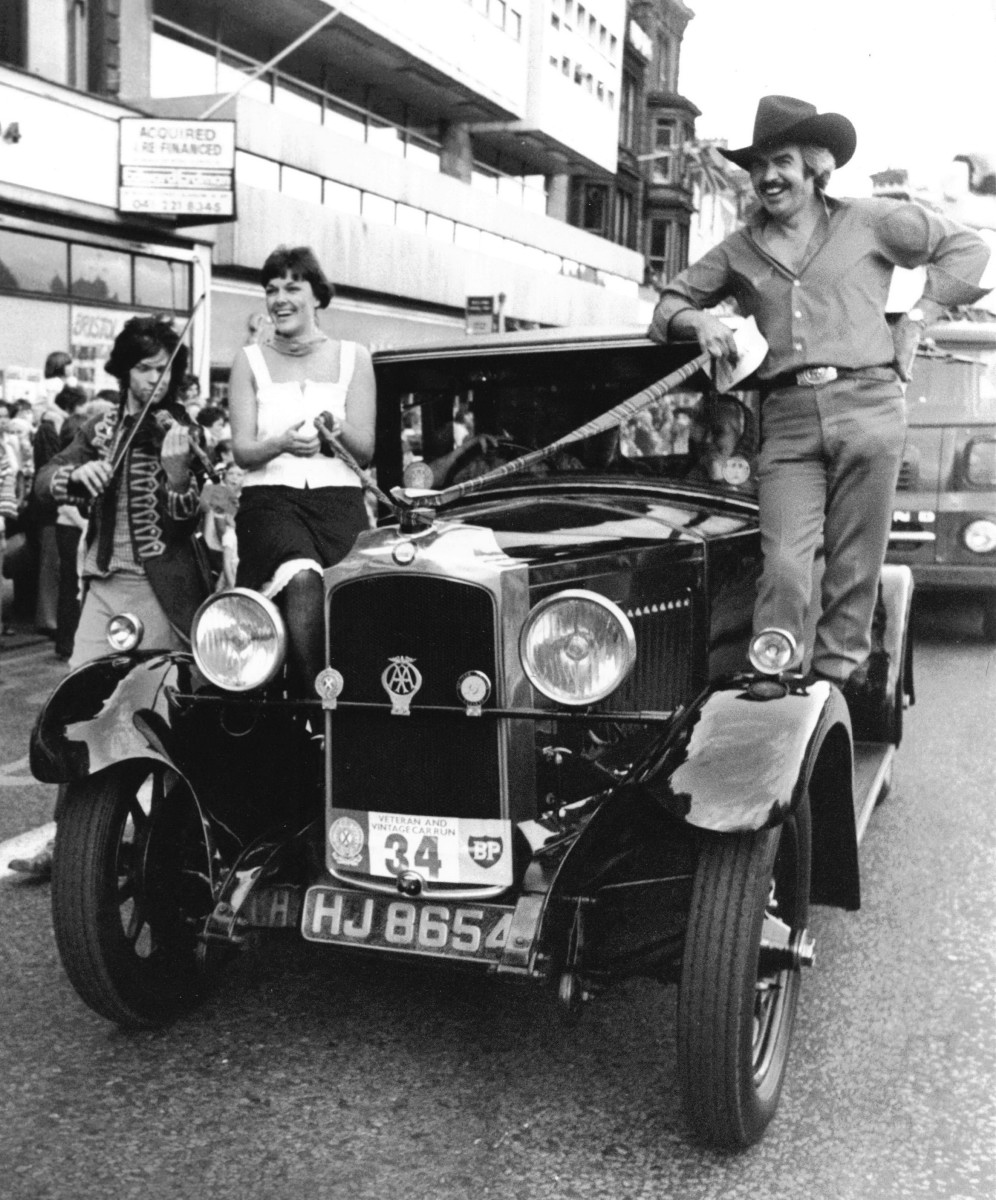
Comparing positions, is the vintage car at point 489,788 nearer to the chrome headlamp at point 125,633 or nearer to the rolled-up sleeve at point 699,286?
the chrome headlamp at point 125,633

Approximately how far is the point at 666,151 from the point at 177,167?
37602 millimetres

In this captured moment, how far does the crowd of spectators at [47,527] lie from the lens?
374 inches

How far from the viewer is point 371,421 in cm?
457

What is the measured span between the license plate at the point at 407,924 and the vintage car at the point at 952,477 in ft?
25.4

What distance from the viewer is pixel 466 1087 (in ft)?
10.9

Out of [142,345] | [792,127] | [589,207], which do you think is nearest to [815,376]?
[792,127]

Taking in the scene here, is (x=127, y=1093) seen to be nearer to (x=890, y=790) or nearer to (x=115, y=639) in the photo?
(x=115, y=639)

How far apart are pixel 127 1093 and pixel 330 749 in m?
0.86

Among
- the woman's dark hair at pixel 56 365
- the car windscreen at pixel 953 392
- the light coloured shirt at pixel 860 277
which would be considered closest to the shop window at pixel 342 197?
the woman's dark hair at pixel 56 365

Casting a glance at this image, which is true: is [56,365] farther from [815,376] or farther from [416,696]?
[416,696]

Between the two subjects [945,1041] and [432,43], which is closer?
[945,1041]

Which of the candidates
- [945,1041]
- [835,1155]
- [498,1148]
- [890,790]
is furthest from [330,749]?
[890,790]

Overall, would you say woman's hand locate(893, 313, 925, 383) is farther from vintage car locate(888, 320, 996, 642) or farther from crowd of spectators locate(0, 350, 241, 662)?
vintage car locate(888, 320, 996, 642)

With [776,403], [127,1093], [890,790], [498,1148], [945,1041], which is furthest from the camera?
[890,790]
